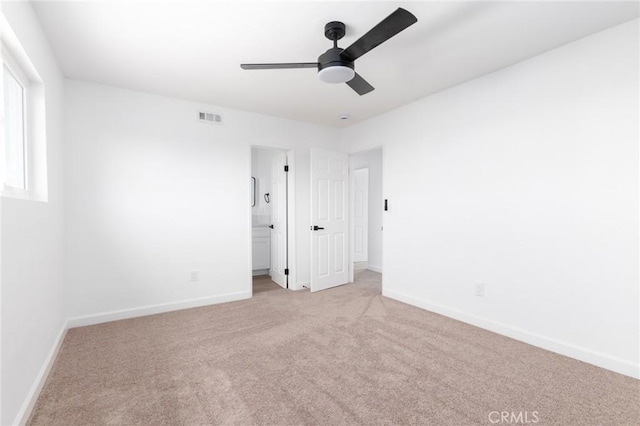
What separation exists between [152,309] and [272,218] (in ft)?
7.40

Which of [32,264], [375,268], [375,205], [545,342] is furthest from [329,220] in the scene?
[32,264]

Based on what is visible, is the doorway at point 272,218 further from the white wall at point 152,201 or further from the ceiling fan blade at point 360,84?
the ceiling fan blade at point 360,84

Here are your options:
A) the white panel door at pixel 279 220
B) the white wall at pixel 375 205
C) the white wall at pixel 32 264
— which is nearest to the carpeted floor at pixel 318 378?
the white wall at pixel 32 264

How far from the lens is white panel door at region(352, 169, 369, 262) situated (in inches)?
240

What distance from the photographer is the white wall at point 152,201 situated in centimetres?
304

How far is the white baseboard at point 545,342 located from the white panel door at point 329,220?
142 centimetres

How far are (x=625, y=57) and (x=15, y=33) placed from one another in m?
3.91

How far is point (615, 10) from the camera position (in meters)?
1.98

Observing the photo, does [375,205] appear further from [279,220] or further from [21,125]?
[21,125]

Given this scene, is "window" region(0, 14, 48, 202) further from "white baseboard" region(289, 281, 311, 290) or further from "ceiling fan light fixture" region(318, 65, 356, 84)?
"white baseboard" region(289, 281, 311, 290)

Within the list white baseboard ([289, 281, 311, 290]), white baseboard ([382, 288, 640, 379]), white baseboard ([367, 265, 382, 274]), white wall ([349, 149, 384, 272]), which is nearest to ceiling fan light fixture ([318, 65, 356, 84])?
white baseboard ([382, 288, 640, 379])

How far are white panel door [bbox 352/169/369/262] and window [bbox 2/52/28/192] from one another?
4.86 metres

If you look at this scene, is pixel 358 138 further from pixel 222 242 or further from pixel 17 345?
pixel 17 345

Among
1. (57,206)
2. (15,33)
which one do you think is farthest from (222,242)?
(15,33)
